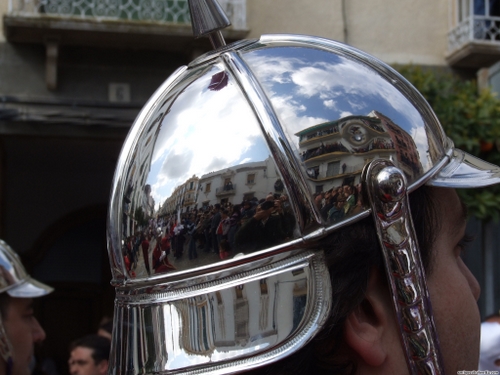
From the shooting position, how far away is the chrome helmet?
3.04ft

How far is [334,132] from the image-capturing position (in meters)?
0.95

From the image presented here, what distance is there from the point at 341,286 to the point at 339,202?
0.12 m

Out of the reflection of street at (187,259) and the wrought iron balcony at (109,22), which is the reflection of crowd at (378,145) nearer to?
the reflection of street at (187,259)

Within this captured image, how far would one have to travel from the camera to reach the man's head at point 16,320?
293 centimetres

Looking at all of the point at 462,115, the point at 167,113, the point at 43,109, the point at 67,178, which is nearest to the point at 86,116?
the point at 43,109

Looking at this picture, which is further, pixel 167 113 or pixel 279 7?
pixel 279 7

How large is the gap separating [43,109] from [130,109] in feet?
2.74

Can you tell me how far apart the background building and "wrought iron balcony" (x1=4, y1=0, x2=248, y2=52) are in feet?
0.04

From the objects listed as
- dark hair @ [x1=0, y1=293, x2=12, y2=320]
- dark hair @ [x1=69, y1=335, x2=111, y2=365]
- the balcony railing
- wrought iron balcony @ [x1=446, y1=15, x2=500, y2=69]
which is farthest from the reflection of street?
wrought iron balcony @ [x1=446, y1=15, x2=500, y2=69]

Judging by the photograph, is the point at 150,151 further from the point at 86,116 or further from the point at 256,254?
the point at 86,116

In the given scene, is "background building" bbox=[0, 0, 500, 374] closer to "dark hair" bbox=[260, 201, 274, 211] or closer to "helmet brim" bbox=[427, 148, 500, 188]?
"helmet brim" bbox=[427, 148, 500, 188]

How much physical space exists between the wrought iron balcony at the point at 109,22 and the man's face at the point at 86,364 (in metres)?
3.69

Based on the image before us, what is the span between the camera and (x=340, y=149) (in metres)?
0.95

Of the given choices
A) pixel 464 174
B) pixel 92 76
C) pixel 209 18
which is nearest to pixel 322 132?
pixel 464 174
